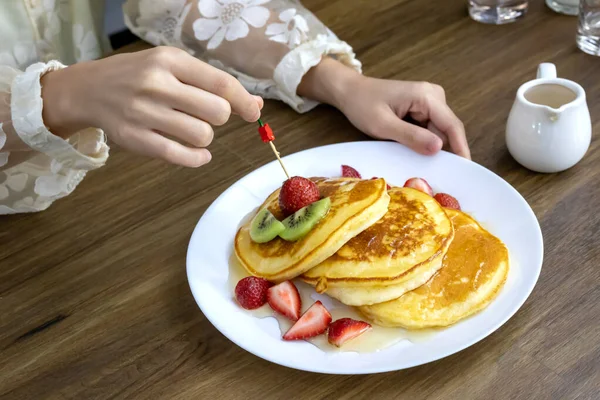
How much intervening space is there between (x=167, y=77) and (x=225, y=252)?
320 mm

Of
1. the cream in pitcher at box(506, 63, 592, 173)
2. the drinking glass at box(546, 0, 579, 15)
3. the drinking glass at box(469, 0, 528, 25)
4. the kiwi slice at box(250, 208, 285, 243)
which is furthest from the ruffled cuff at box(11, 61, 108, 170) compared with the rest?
the drinking glass at box(546, 0, 579, 15)

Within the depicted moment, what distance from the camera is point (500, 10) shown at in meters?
1.69

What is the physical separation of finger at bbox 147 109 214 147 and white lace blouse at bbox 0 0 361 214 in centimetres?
24

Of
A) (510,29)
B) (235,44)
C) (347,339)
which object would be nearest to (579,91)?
(510,29)

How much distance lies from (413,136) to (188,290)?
0.51m

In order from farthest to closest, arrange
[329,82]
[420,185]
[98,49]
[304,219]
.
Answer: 1. [98,49]
2. [329,82]
3. [420,185]
4. [304,219]

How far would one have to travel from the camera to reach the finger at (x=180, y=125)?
1.05 meters

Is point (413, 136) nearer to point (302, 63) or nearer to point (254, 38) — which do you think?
point (302, 63)

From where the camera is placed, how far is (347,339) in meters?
0.99

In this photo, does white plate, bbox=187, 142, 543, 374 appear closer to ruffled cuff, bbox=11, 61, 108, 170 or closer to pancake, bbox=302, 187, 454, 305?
pancake, bbox=302, 187, 454, 305

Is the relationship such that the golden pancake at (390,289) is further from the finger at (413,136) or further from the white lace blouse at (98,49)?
the white lace blouse at (98,49)

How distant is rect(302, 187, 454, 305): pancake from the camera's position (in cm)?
103

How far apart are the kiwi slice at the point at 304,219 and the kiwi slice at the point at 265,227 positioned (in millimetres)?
12

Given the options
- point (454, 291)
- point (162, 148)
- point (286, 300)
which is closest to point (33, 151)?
point (162, 148)
